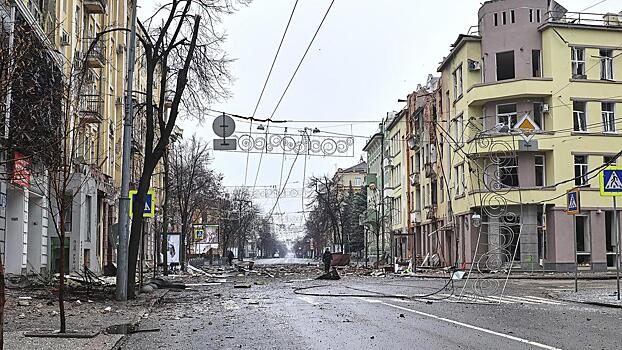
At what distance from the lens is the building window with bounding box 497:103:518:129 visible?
161ft

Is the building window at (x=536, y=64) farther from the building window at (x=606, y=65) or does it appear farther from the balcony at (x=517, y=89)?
the building window at (x=606, y=65)

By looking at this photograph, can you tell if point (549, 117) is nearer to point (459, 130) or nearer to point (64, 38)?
point (459, 130)

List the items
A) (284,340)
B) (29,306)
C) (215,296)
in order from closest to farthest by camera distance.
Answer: (284,340), (29,306), (215,296)

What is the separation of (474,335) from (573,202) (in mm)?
12200

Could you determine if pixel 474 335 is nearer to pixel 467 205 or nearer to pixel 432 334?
pixel 432 334

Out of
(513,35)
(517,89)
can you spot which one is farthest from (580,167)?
(513,35)

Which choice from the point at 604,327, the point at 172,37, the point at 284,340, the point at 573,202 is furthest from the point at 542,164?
the point at 284,340

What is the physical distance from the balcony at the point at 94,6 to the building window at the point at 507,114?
2473cm

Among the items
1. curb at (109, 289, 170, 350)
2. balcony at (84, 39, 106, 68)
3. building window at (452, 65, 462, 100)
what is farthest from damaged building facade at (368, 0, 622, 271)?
curb at (109, 289, 170, 350)

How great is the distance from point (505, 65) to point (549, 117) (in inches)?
183

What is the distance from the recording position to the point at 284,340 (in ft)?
40.2

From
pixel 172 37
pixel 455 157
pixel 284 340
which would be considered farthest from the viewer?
pixel 455 157

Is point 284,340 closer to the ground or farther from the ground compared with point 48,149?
closer to the ground

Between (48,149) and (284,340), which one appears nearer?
(284,340)
